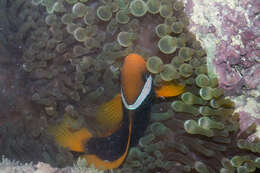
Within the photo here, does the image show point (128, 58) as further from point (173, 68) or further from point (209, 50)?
point (209, 50)

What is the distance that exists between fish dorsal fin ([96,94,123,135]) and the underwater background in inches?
1.4

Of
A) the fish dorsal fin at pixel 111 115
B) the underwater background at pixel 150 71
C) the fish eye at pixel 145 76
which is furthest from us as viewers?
the fish dorsal fin at pixel 111 115

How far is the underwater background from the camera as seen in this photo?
1325 mm

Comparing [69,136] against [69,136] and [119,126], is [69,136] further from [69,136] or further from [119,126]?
[119,126]

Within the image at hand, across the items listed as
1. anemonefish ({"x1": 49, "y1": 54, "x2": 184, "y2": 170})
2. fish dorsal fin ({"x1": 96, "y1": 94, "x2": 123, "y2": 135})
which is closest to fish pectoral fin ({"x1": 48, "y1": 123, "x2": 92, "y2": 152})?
anemonefish ({"x1": 49, "y1": 54, "x2": 184, "y2": 170})

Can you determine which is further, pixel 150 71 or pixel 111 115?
pixel 111 115

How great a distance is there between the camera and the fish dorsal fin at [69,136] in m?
1.62

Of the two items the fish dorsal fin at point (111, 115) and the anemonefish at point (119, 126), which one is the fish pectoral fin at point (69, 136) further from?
the fish dorsal fin at point (111, 115)

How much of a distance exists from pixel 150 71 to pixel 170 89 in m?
0.16

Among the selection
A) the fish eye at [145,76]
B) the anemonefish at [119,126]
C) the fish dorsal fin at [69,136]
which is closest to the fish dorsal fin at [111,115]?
the anemonefish at [119,126]

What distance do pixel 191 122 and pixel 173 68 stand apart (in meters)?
0.27

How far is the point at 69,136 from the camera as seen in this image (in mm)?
1644

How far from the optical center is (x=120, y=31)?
4.81ft

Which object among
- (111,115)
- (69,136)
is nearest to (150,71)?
(111,115)
